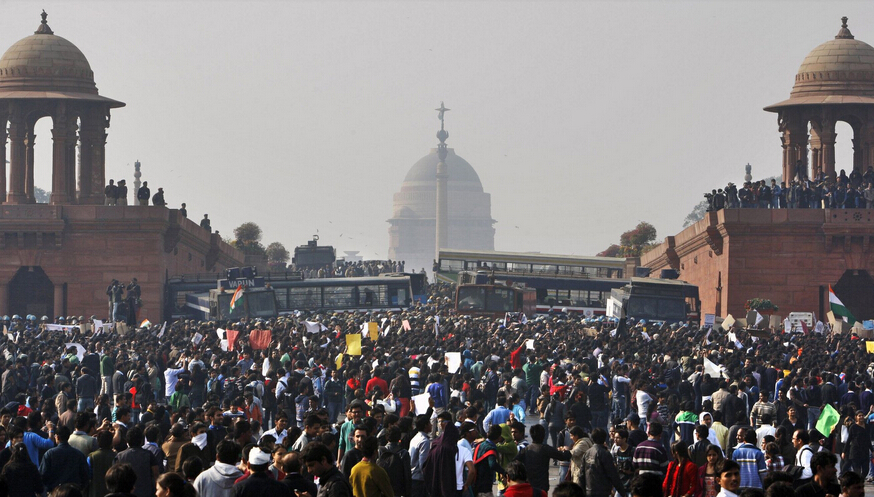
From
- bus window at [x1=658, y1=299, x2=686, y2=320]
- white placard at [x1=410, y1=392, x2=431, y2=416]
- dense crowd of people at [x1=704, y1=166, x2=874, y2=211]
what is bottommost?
white placard at [x1=410, y1=392, x2=431, y2=416]

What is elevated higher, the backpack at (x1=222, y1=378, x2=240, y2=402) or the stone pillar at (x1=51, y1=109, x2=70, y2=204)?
the stone pillar at (x1=51, y1=109, x2=70, y2=204)

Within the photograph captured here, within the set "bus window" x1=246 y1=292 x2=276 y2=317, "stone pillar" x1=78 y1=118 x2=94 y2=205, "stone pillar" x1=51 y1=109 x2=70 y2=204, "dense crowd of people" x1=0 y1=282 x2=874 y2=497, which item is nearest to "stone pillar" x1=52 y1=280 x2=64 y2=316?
"stone pillar" x1=51 y1=109 x2=70 y2=204

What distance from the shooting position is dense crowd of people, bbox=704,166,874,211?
49.1 metres

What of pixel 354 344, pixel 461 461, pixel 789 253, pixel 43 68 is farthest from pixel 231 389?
pixel 43 68

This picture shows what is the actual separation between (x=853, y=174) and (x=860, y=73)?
6.90m

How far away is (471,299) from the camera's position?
52688 millimetres

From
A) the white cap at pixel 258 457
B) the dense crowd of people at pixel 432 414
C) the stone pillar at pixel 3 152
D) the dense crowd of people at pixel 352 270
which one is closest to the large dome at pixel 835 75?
the dense crowd of people at pixel 432 414

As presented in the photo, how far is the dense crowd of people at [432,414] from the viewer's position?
460 inches

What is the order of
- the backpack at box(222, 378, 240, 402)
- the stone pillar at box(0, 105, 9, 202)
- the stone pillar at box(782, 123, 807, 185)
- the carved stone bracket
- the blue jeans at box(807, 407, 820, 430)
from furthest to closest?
1. the stone pillar at box(782, 123, 807, 185)
2. the stone pillar at box(0, 105, 9, 202)
3. the carved stone bracket
4. the backpack at box(222, 378, 240, 402)
5. the blue jeans at box(807, 407, 820, 430)

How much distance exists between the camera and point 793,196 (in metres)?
49.6

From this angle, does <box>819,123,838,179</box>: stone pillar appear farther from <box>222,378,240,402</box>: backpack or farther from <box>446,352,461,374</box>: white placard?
<box>222,378,240,402</box>: backpack

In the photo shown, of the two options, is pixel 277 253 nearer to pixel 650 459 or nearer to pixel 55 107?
pixel 55 107

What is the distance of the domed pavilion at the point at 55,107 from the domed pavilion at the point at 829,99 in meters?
24.8

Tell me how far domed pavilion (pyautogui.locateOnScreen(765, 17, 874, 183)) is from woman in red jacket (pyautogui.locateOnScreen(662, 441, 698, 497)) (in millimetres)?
43921
